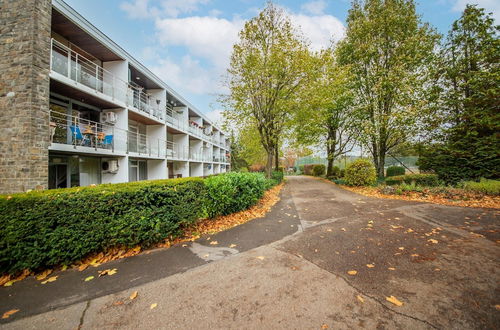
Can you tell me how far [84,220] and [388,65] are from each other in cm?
2011

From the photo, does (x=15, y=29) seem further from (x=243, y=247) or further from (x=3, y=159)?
(x=243, y=247)

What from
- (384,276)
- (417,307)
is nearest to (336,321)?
(417,307)

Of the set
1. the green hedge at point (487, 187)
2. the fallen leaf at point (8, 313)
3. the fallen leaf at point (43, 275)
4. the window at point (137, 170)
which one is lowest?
the fallen leaf at point (8, 313)

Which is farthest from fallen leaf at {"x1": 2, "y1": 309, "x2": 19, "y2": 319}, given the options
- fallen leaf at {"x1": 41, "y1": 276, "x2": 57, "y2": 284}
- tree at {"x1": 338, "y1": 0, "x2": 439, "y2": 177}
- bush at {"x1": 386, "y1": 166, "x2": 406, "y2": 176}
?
bush at {"x1": 386, "y1": 166, "x2": 406, "y2": 176}

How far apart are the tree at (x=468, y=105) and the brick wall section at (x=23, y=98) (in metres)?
19.0

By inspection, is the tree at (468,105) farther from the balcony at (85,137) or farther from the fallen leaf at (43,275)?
the balcony at (85,137)

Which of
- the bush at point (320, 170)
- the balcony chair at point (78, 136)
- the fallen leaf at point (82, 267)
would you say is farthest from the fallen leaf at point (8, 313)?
the bush at point (320, 170)

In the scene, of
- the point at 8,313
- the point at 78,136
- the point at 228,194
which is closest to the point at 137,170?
the point at 78,136

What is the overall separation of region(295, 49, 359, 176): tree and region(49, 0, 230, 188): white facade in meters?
11.6

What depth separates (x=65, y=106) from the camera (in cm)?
878

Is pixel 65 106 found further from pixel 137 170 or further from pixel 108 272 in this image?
pixel 108 272

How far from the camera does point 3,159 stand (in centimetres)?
612

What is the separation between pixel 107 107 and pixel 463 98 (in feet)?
67.8

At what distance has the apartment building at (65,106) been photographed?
242 inches
